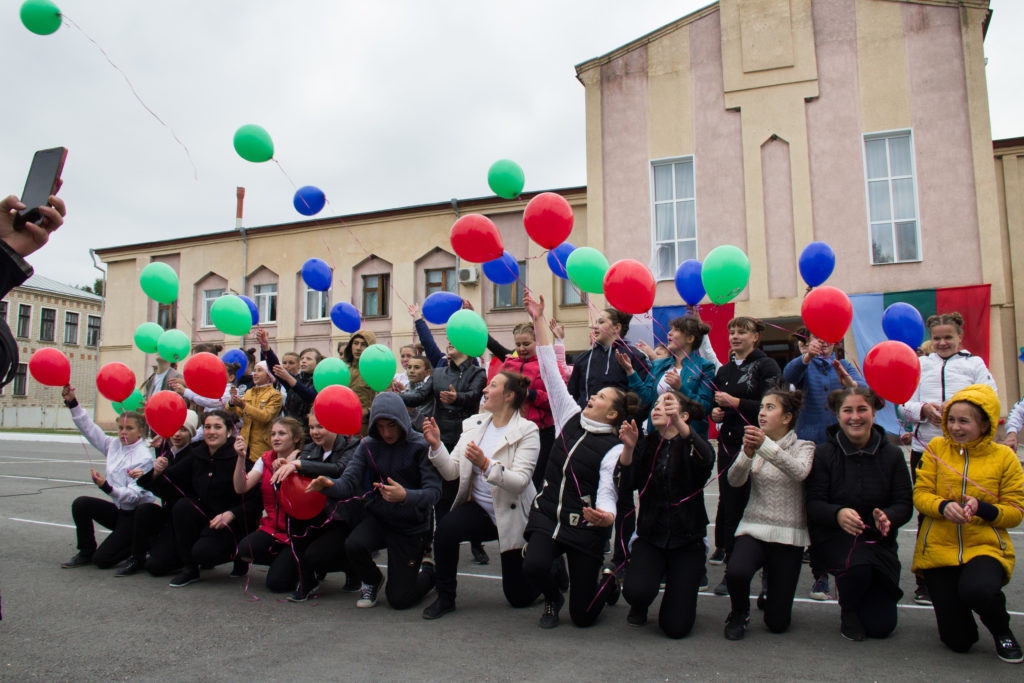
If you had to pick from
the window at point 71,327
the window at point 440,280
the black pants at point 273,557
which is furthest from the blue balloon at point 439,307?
the window at point 71,327

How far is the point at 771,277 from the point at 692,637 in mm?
13786

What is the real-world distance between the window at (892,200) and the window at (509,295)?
991cm

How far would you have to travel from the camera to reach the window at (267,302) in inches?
991

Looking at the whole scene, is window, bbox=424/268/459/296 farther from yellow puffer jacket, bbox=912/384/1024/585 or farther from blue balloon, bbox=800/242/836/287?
yellow puffer jacket, bbox=912/384/1024/585

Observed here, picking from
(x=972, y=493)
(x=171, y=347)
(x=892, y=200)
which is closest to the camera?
(x=972, y=493)

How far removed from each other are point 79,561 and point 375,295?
1829cm

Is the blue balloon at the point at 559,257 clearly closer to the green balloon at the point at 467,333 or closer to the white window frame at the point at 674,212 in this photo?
the green balloon at the point at 467,333

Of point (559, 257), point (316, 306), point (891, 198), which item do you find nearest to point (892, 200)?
point (891, 198)

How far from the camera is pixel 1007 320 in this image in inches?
623

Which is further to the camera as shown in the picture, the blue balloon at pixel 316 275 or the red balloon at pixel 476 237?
the blue balloon at pixel 316 275

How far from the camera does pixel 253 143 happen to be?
7.07m

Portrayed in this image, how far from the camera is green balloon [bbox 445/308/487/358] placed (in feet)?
20.0

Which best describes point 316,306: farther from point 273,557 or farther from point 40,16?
point 273,557

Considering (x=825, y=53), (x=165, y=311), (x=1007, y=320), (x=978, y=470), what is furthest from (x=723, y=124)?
(x=165, y=311)
